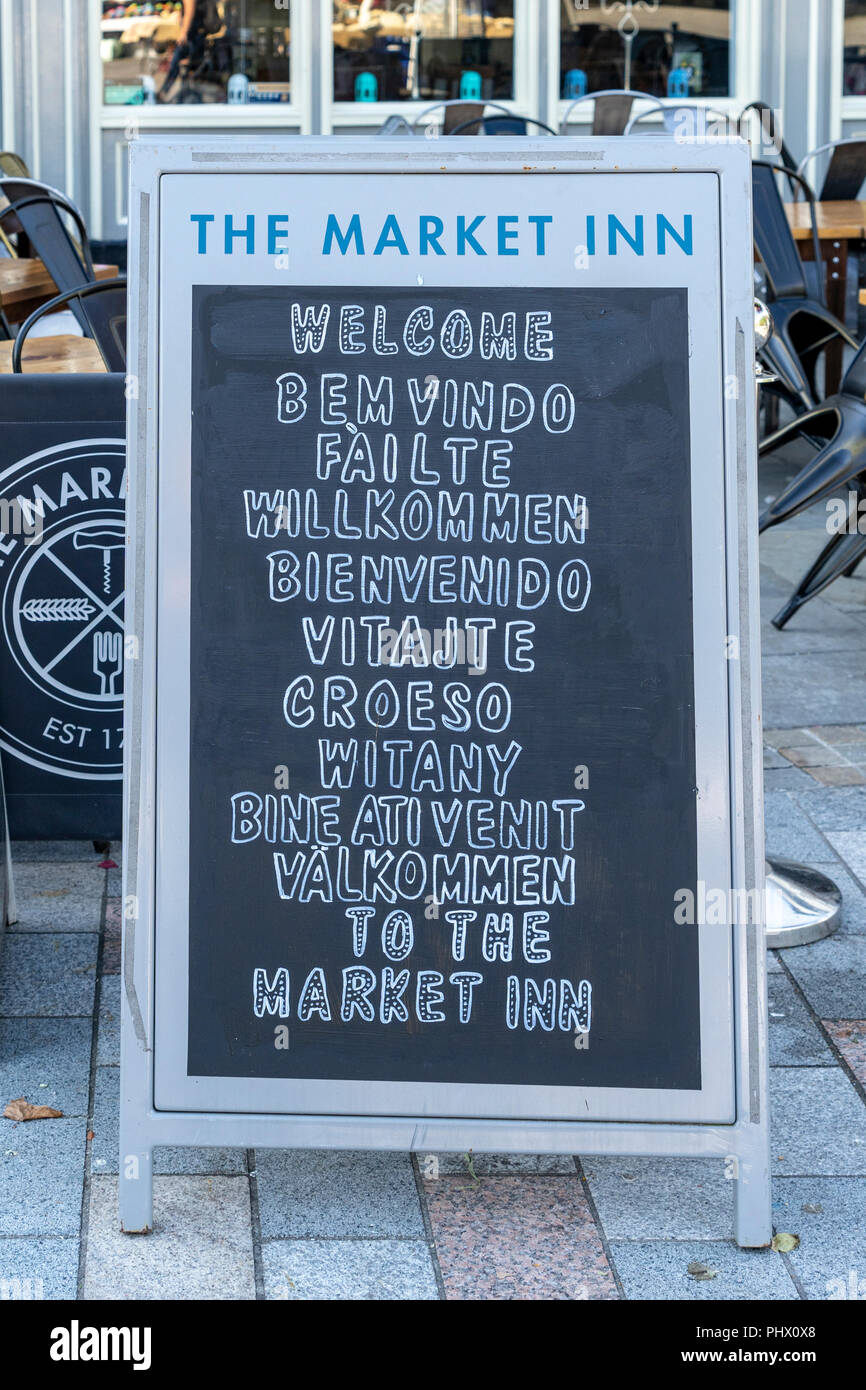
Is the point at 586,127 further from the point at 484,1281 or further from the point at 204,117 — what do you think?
the point at 484,1281

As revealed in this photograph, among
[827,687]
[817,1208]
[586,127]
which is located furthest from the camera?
[586,127]

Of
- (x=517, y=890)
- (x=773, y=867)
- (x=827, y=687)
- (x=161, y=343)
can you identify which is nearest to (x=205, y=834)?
(x=517, y=890)

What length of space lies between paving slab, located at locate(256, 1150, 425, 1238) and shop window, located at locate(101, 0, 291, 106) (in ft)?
31.0

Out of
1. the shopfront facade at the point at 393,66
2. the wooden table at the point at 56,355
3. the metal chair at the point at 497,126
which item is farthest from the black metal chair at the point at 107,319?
the shopfront facade at the point at 393,66

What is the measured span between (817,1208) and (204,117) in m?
9.65

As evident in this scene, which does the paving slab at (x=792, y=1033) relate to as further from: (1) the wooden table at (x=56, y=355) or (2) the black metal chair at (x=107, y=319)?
(1) the wooden table at (x=56, y=355)

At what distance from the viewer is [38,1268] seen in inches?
84.4

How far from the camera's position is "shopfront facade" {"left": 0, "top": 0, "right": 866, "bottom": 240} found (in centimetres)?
1041

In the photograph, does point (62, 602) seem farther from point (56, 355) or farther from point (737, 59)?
point (737, 59)

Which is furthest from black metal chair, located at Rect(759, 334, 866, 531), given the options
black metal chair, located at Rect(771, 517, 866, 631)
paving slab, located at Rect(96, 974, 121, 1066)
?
paving slab, located at Rect(96, 974, 121, 1066)

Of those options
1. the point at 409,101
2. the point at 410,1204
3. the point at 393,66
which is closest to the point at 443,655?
the point at 410,1204

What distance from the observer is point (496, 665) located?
2.21 metres

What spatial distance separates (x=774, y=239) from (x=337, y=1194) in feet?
12.3

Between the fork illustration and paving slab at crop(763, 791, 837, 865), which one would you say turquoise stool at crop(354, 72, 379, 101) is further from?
the fork illustration
